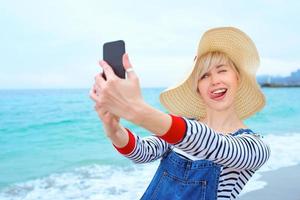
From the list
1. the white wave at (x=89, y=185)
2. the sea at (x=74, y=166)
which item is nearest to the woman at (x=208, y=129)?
the sea at (x=74, y=166)

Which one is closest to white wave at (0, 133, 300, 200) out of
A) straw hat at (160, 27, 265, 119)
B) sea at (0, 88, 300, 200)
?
sea at (0, 88, 300, 200)

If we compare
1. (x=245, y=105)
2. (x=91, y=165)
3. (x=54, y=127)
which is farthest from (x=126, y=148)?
(x=54, y=127)

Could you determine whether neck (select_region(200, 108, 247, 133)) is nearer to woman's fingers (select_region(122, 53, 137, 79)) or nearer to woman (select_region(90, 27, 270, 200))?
woman (select_region(90, 27, 270, 200))

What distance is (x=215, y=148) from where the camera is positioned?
4.97ft

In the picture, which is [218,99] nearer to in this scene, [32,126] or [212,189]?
[212,189]

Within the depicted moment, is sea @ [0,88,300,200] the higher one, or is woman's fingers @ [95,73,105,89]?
woman's fingers @ [95,73,105,89]

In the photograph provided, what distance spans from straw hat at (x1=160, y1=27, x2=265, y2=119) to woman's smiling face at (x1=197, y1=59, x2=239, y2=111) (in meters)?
0.07

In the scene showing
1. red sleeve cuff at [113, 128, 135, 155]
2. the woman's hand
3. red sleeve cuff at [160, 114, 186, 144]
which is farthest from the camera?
red sleeve cuff at [113, 128, 135, 155]

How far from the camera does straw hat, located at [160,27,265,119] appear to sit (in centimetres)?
203

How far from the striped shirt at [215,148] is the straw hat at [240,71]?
0.31m

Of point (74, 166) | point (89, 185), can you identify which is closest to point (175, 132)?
point (89, 185)

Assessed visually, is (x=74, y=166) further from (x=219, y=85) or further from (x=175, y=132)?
(x=175, y=132)

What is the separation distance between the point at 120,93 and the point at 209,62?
0.85 metres

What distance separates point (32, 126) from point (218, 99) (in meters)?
17.5
